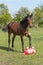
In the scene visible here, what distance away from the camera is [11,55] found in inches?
476

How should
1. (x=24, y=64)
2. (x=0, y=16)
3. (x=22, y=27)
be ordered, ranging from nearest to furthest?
1. (x=24, y=64)
2. (x=22, y=27)
3. (x=0, y=16)

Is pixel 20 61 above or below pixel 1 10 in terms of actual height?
above

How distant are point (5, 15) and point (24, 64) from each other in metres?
68.3

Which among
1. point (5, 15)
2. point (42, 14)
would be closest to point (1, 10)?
point (5, 15)

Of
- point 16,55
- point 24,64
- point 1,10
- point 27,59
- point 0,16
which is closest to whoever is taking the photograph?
point 24,64

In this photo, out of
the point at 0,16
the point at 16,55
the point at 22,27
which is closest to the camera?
the point at 16,55

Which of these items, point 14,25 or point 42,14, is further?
point 42,14

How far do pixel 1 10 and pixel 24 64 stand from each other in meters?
74.1

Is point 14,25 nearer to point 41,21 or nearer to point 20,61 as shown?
point 20,61

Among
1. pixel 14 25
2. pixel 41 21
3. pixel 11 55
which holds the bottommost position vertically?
pixel 41 21

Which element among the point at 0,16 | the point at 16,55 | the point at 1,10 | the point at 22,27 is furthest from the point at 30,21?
the point at 1,10

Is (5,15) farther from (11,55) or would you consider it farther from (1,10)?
(11,55)

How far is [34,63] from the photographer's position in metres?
10.0

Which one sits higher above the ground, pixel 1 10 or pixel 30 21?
pixel 30 21
